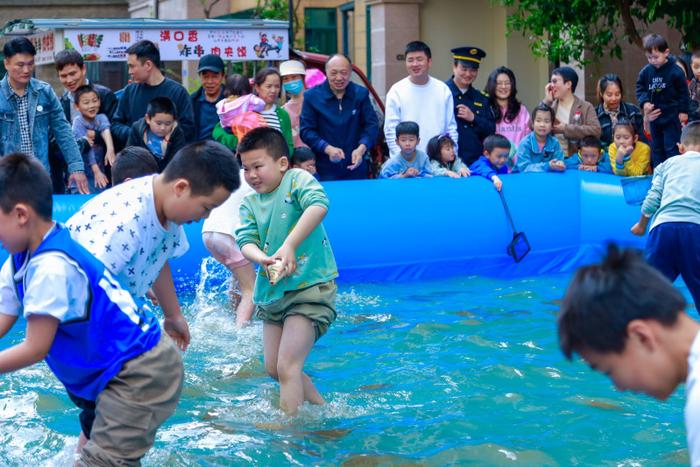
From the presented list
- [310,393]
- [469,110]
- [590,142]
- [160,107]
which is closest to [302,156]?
[160,107]

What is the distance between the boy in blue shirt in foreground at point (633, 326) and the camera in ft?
7.61

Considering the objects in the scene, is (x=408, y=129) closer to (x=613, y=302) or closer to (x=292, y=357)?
(x=292, y=357)

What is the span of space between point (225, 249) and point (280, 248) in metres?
2.36

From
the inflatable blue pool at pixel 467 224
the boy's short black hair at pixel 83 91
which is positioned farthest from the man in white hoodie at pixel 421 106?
the boy's short black hair at pixel 83 91

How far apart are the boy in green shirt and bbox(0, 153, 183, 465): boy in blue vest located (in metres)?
1.28

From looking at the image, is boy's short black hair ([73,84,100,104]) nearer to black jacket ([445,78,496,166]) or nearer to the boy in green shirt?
black jacket ([445,78,496,166])

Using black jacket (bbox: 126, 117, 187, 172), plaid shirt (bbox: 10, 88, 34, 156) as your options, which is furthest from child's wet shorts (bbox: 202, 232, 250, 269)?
plaid shirt (bbox: 10, 88, 34, 156)

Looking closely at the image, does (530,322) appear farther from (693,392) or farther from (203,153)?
(693,392)

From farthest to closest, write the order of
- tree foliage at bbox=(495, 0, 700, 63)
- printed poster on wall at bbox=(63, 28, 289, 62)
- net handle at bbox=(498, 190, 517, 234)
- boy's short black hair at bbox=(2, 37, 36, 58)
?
printed poster on wall at bbox=(63, 28, 289, 62)
tree foliage at bbox=(495, 0, 700, 63)
net handle at bbox=(498, 190, 517, 234)
boy's short black hair at bbox=(2, 37, 36, 58)

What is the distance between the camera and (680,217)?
21.3ft

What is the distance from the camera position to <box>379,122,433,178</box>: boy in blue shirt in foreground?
9.27 metres

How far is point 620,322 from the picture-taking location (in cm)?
232

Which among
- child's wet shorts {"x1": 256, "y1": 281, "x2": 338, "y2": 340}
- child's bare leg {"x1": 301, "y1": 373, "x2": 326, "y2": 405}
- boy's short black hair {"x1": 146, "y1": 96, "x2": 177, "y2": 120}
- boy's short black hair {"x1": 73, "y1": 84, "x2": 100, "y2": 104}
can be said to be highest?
boy's short black hair {"x1": 73, "y1": 84, "x2": 100, "y2": 104}

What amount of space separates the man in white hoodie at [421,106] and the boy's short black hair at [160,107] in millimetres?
2269
